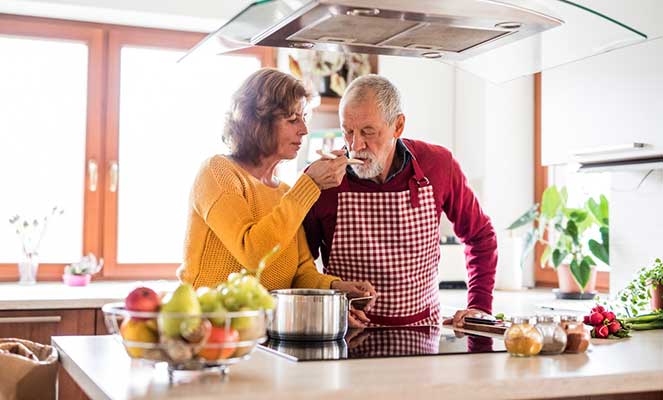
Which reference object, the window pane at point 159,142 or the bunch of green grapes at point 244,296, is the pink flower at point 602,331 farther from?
the window pane at point 159,142

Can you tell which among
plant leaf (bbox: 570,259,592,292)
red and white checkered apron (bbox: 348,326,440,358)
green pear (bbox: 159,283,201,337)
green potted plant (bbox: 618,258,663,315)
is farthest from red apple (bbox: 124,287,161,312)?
plant leaf (bbox: 570,259,592,292)

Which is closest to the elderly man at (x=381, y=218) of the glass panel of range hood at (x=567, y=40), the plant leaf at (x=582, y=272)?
the glass panel of range hood at (x=567, y=40)

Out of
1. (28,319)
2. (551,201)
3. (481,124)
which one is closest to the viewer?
(28,319)

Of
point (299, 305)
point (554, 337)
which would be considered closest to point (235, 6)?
point (299, 305)

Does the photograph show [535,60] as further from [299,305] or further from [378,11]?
[299,305]

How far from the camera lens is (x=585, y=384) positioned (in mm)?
1480

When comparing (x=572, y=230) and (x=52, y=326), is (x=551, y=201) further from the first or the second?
(x=52, y=326)

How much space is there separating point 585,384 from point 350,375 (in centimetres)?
40

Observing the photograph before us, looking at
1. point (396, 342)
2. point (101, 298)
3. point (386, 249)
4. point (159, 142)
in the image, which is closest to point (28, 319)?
point (101, 298)

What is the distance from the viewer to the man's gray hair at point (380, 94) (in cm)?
236

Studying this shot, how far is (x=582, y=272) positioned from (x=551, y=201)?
0.38 meters

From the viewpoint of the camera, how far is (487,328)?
7.04 feet

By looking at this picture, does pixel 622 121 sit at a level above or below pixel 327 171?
above

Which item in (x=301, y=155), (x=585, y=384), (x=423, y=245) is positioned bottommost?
(x=585, y=384)
